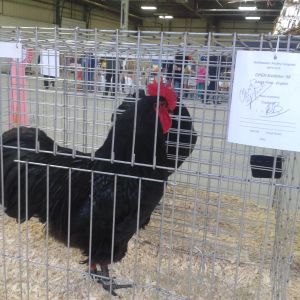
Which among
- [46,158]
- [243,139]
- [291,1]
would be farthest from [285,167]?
[291,1]

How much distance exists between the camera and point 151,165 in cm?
140

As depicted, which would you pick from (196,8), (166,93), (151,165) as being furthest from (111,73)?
(196,8)

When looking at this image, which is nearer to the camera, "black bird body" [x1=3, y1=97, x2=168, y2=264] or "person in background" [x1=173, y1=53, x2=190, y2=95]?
"person in background" [x1=173, y1=53, x2=190, y2=95]

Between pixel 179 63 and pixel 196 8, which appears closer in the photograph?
pixel 179 63

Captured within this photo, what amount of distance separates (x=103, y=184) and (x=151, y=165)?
49 centimetres

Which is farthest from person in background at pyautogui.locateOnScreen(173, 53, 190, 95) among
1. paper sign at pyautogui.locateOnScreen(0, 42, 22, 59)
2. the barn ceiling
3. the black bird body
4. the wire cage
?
the barn ceiling

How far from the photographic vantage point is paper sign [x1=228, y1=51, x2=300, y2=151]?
1067 millimetres

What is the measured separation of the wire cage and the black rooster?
0.04 m

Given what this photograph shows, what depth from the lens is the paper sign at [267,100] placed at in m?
1.07

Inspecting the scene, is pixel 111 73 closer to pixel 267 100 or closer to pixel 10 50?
pixel 10 50

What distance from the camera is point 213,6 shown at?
17.3 m

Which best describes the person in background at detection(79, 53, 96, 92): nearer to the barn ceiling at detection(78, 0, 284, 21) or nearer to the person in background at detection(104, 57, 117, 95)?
the person in background at detection(104, 57, 117, 95)

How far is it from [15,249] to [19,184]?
76cm

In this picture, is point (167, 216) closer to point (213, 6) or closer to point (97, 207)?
point (97, 207)
